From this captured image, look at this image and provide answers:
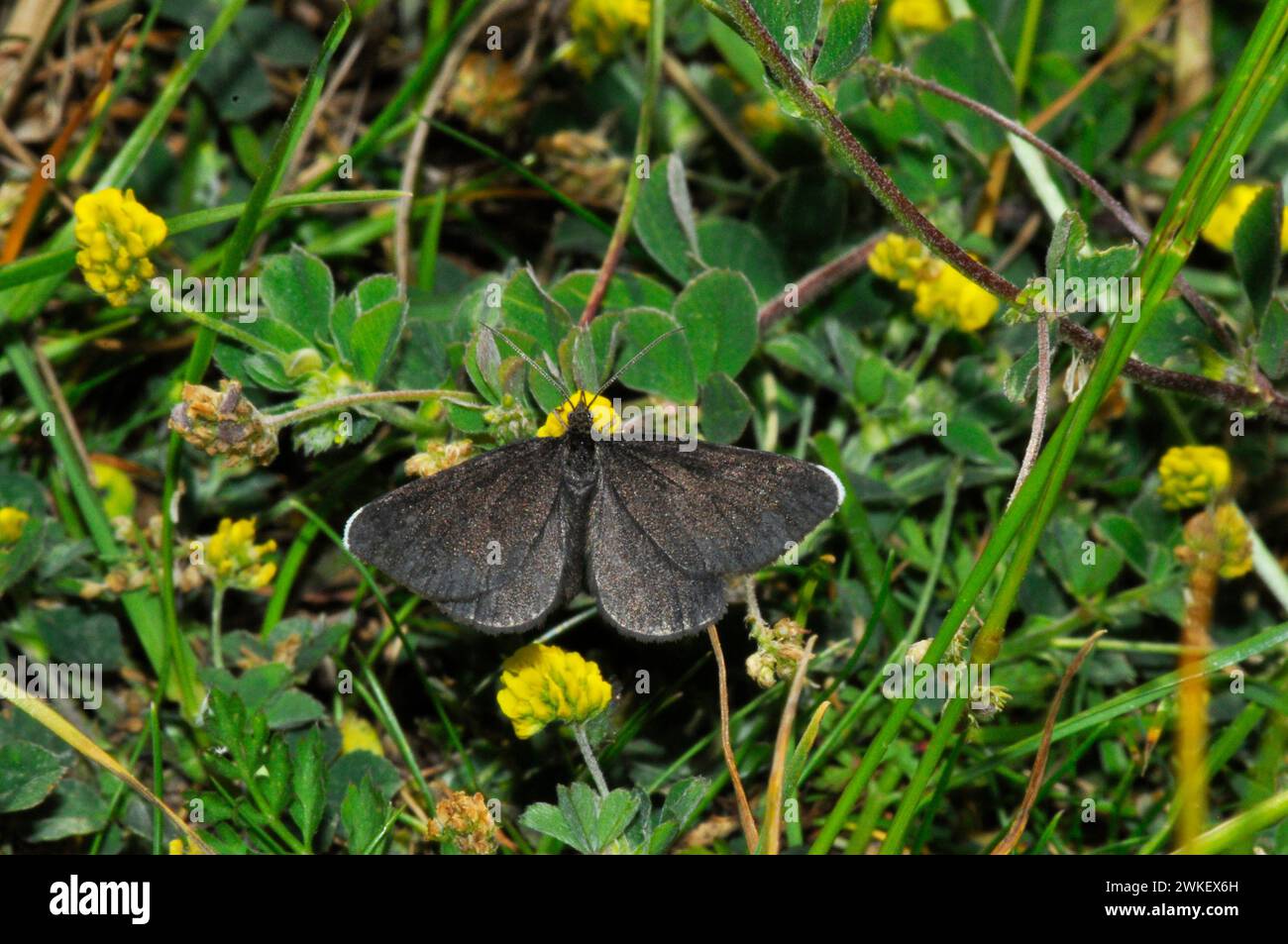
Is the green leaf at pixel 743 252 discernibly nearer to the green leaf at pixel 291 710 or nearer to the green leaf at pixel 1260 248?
the green leaf at pixel 1260 248

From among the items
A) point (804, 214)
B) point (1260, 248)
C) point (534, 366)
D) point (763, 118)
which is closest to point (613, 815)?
point (534, 366)

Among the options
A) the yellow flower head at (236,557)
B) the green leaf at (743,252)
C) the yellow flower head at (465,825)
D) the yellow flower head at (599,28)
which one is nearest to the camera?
the yellow flower head at (465,825)

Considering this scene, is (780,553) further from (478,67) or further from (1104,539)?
(478,67)

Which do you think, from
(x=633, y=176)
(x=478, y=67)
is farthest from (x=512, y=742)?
(x=478, y=67)

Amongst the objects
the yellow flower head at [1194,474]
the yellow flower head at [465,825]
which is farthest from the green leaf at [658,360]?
the yellow flower head at [1194,474]

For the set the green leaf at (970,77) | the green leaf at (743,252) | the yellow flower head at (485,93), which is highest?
the yellow flower head at (485,93)

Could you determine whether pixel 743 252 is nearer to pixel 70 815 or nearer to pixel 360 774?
pixel 360 774

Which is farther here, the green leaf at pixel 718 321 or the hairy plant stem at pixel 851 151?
the green leaf at pixel 718 321
